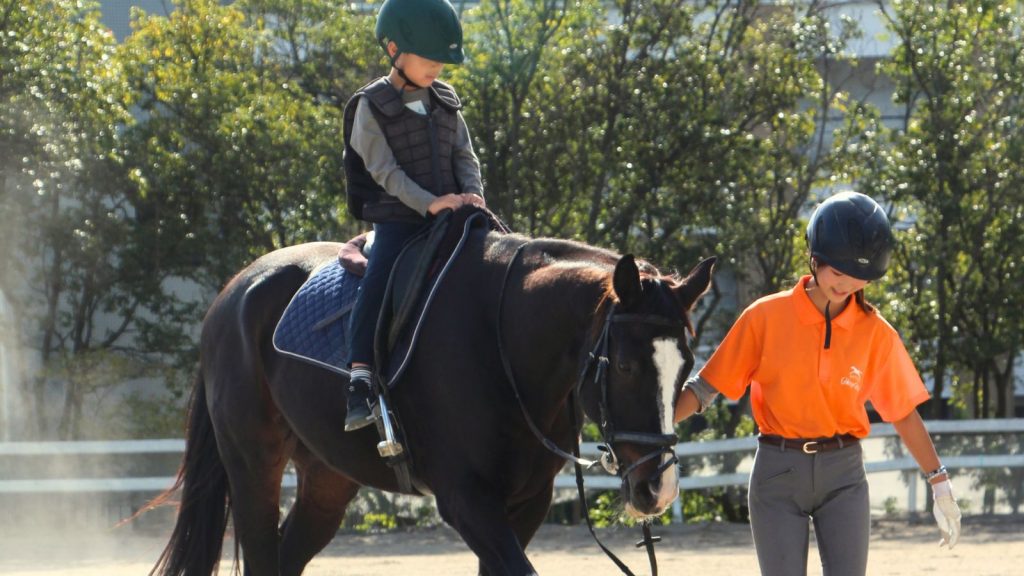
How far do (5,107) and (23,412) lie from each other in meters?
3.42

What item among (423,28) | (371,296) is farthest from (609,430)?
(423,28)

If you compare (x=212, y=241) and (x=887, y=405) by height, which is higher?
(x=212, y=241)

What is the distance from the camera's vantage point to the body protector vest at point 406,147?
5.31 m

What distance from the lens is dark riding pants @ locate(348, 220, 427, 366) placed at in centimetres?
503

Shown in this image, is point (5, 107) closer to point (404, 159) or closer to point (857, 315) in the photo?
point (404, 159)

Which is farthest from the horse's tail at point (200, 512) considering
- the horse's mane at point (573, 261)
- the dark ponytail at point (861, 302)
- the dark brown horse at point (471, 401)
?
the dark ponytail at point (861, 302)

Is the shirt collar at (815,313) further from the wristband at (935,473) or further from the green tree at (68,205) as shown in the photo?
the green tree at (68,205)

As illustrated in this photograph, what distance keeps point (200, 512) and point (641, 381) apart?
3016 mm

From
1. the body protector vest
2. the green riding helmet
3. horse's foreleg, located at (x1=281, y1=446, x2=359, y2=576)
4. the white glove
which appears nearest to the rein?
the white glove

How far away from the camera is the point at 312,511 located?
6.32 metres

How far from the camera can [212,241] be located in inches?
560

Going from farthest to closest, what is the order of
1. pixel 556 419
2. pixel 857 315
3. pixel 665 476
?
1. pixel 556 419
2. pixel 857 315
3. pixel 665 476

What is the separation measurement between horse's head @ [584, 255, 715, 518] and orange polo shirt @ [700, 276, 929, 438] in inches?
10.5

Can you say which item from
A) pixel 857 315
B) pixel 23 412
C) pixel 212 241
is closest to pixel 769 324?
pixel 857 315
